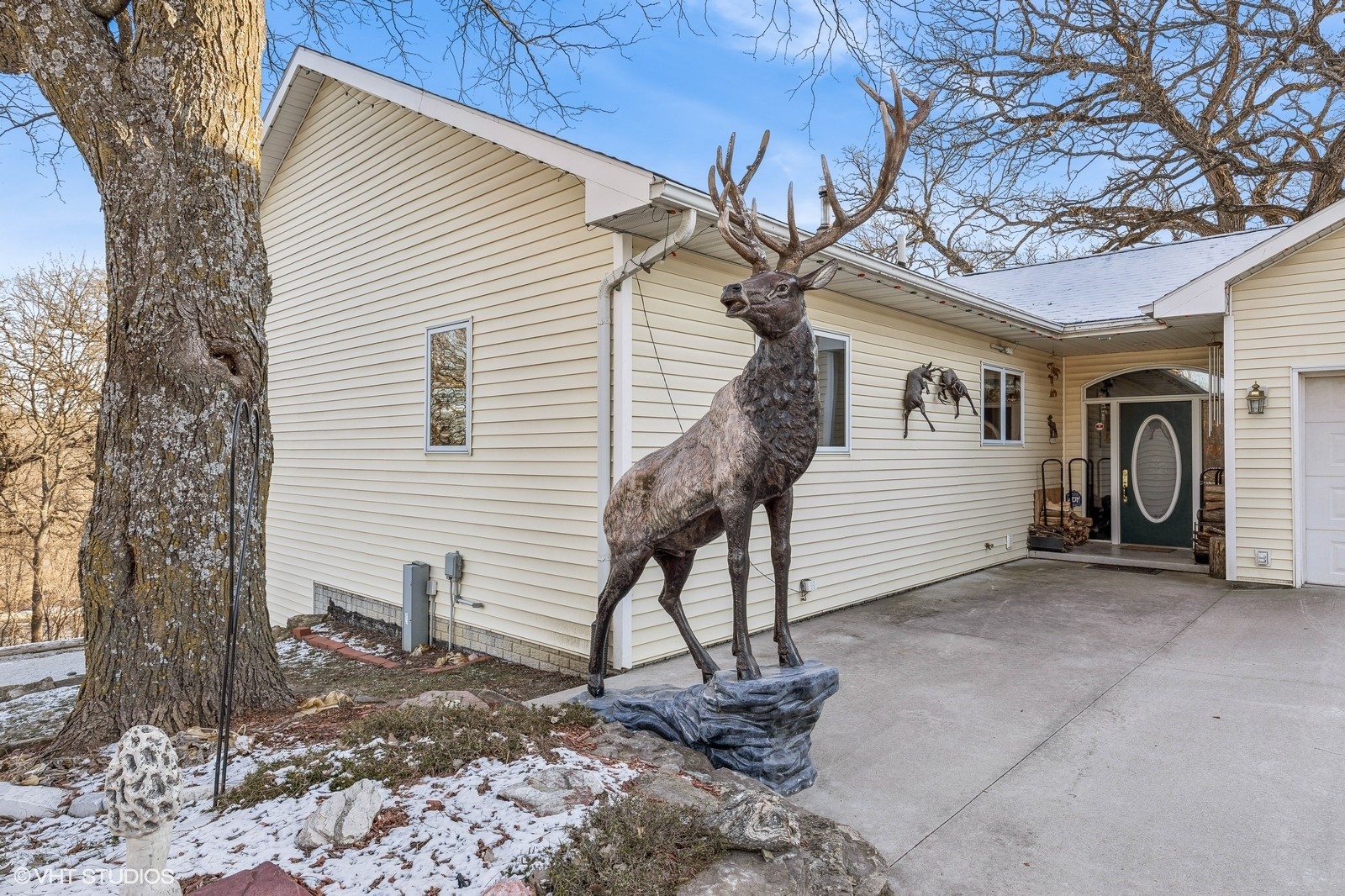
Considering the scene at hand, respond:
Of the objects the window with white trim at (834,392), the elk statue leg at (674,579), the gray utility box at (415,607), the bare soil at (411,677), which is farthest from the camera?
the window with white trim at (834,392)

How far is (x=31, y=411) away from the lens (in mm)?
11156

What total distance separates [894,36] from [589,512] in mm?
3817

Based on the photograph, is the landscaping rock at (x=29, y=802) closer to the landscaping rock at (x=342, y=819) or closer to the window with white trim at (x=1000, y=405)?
the landscaping rock at (x=342, y=819)

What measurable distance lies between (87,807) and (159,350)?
6.02 feet

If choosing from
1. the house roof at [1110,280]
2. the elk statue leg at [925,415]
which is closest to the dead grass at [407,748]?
the elk statue leg at [925,415]

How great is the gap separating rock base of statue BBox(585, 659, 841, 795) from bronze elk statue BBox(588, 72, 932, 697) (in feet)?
0.48

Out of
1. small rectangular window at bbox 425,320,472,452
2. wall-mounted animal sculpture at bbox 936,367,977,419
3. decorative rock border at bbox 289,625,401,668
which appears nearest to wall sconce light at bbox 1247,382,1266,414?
wall-mounted animal sculpture at bbox 936,367,977,419

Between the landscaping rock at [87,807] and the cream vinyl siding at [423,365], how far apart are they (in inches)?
112

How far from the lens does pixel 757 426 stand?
10.0 feet

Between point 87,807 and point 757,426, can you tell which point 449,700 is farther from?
point 757,426

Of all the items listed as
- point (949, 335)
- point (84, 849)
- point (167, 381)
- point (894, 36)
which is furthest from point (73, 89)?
point (949, 335)

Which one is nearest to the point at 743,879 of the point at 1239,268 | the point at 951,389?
the point at 951,389

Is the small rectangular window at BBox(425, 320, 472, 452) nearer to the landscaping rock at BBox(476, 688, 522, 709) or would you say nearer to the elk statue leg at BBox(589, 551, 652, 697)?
the landscaping rock at BBox(476, 688, 522, 709)

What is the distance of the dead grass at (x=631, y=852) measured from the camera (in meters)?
1.92
